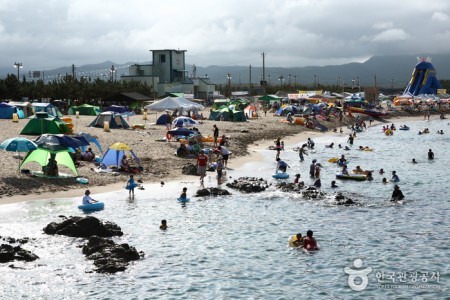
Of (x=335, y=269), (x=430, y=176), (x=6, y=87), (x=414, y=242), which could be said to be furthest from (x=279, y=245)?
(x=6, y=87)

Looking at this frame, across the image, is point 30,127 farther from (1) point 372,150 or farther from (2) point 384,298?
(2) point 384,298

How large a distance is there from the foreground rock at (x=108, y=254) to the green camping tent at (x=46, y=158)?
10.2 meters

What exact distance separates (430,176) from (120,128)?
25645 mm

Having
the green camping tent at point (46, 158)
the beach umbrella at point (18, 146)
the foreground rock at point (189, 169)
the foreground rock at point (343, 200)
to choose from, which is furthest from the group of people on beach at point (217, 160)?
the beach umbrella at point (18, 146)

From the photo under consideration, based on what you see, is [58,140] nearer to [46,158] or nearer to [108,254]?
[46,158]

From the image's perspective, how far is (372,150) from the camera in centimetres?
5028

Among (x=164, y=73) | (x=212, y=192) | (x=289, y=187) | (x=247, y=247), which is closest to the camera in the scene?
(x=247, y=247)

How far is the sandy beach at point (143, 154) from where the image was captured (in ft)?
87.0

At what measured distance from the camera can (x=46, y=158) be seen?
28.9m

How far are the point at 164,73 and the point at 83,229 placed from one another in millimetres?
81823

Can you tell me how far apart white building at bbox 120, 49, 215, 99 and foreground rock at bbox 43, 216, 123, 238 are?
76.9m

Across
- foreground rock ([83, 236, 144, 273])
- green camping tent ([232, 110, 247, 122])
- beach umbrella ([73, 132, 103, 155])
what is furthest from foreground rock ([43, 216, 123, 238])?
green camping tent ([232, 110, 247, 122])

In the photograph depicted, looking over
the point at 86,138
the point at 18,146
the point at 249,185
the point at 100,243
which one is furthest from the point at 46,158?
Result: the point at 100,243
